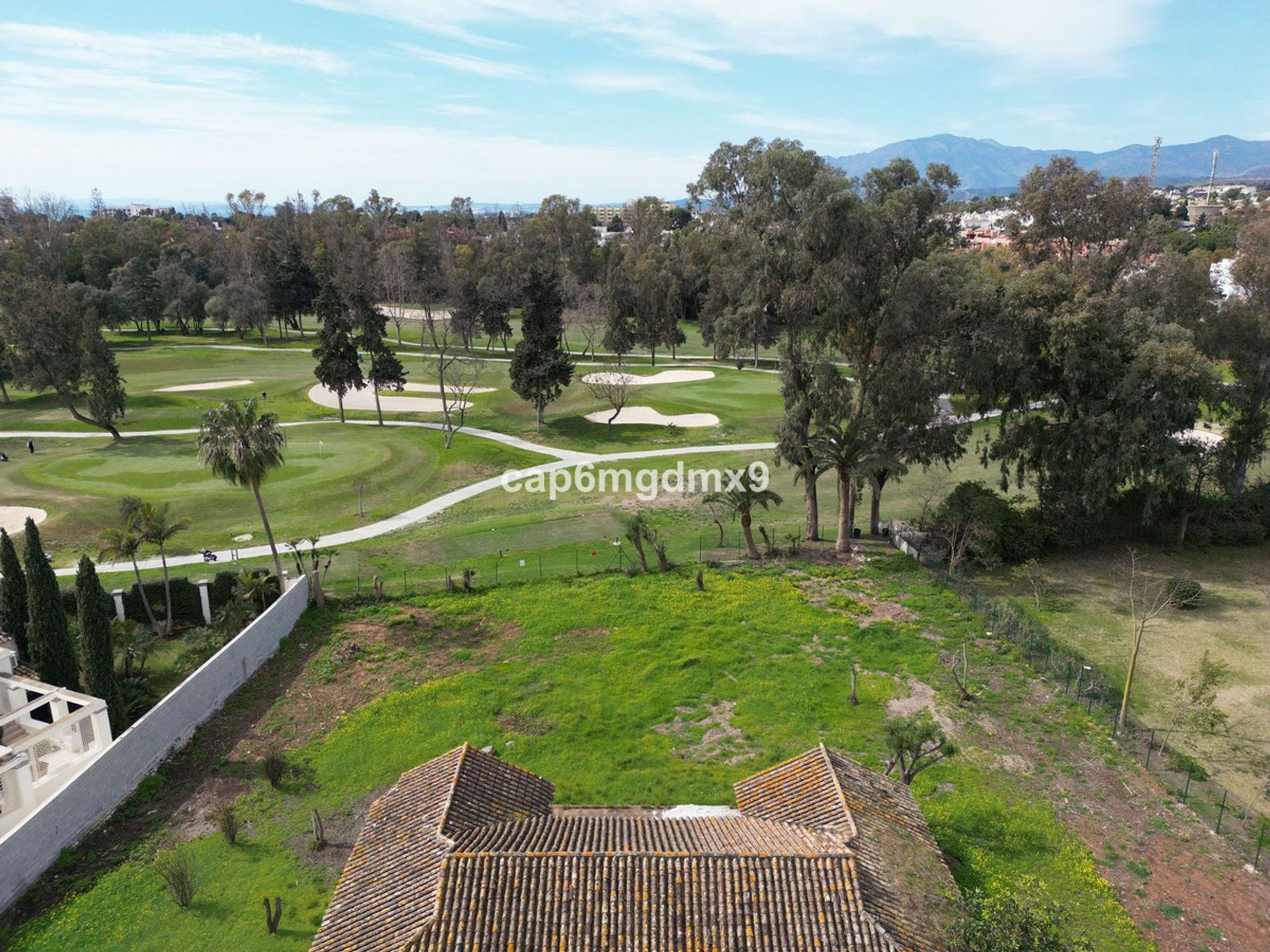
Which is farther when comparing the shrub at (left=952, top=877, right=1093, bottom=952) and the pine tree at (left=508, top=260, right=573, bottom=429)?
the pine tree at (left=508, top=260, right=573, bottom=429)

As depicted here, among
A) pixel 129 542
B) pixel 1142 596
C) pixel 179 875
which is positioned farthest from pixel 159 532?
pixel 1142 596

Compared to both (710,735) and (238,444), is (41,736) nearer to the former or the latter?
(238,444)

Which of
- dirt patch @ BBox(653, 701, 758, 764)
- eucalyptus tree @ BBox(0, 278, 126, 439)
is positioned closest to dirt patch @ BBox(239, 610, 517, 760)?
dirt patch @ BBox(653, 701, 758, 764)

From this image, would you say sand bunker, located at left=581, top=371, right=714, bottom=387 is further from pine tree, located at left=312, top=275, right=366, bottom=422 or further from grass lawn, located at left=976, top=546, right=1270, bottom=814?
grass lawn, located at left=976, top=546, right=1270, bottom=814

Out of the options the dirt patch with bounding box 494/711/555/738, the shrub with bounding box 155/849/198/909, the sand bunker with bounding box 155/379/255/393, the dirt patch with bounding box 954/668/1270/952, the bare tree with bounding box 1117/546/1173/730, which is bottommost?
the dirt patch with bounding box 954/668/1270/952

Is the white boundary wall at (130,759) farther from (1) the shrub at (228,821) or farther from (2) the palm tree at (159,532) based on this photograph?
(2) the palm tree at (159,532)

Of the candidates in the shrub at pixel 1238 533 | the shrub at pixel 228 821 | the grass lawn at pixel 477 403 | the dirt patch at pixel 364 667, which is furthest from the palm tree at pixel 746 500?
the shrub at pixel 228 821
